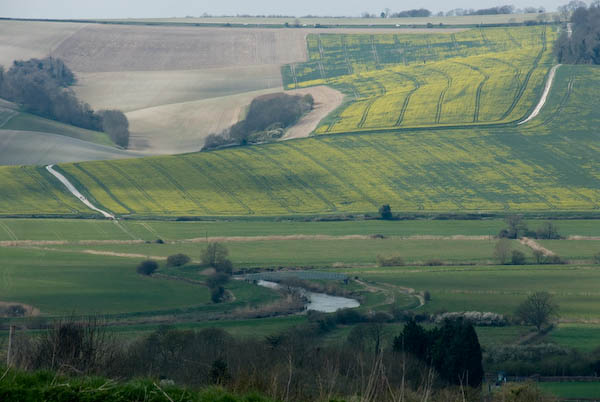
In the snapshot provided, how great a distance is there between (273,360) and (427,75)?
10404cm

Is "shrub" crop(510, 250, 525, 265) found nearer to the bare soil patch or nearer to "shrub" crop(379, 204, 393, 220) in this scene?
"shrub" crop(379, 204, 393, 220)

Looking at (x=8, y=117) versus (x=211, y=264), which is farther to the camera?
(x=8, y=117)

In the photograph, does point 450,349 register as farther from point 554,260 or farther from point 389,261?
point 554,260

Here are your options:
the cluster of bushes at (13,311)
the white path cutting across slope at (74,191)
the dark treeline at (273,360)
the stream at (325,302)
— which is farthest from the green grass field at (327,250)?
the dark treeline at (273,360)

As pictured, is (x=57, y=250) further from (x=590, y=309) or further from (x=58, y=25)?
(x=58, y=25)

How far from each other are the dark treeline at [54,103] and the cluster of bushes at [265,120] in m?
14.1

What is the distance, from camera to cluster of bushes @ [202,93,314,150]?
3967 inches

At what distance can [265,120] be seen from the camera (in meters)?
110

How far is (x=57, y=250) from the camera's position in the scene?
60.5 meters

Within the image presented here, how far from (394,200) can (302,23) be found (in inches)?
3947

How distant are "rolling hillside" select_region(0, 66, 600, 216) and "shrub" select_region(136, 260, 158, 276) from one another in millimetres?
19881

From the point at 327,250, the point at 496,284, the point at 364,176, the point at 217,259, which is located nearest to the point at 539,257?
the point at 496,284

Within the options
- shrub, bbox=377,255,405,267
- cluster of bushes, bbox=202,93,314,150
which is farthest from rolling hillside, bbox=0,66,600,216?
shrub, bbox=377,255,405,267

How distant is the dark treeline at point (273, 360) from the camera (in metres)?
15.2
